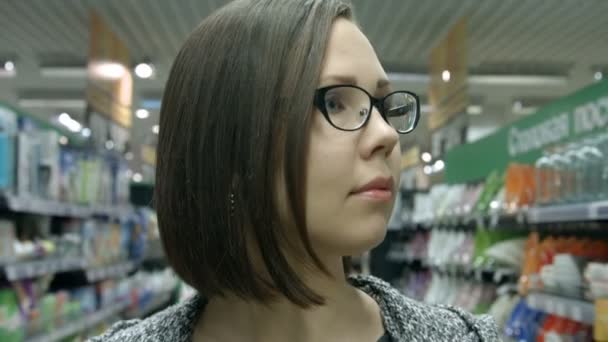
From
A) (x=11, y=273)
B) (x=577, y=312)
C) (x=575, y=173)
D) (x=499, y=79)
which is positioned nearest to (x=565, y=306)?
(x=577, y=312)

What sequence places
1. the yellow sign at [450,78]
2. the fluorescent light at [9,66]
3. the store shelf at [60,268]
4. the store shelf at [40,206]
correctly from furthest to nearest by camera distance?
the fluorescent light at [9,66] < the yellow sign at [450,78] < the store shelf at [60,268] < the store shelf at [40,206]

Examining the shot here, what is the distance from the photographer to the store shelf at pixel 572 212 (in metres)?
2.07

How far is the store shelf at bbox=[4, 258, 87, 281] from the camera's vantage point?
8.98ft

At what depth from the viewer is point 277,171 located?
2.81ft

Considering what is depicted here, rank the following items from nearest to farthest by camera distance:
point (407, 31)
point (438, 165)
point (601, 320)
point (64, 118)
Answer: point (601, 320), point (438, 165), point (407, 31), point (64, 118)

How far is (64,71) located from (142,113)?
92.8 inches

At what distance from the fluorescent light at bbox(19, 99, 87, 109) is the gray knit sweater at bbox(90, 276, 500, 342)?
10.2 metres

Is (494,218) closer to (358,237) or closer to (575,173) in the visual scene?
(575,173)

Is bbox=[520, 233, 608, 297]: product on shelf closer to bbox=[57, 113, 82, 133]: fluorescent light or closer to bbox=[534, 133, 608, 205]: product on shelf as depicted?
bbox=[534, 133, 608, 205]: product on shelf

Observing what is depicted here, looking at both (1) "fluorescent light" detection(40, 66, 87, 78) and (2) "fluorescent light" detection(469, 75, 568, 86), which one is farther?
(1) "fluorescent light" detection(40, 66, 87, 78)

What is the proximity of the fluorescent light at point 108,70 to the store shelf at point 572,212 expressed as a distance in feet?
12.9

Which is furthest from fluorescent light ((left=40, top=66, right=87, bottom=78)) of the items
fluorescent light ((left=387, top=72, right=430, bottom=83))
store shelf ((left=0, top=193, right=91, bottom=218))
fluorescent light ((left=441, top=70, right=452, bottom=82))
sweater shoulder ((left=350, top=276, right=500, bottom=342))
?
sweater shoulder ((left=350, top=276, right=500, bottom=342))

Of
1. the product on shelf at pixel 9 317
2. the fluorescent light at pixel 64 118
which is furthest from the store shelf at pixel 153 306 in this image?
the fluorescent light at pixel 64 118

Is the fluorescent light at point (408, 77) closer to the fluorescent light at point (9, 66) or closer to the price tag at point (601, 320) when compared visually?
the fluorescent light at point (9, 66)
